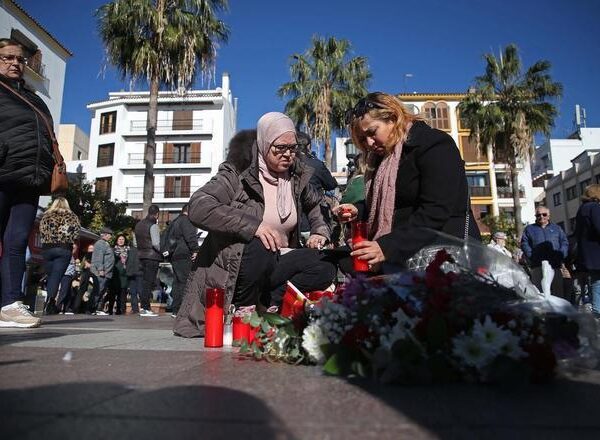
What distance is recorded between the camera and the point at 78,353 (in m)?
2.12

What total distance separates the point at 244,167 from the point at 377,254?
1.40 m

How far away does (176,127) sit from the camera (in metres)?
43.2

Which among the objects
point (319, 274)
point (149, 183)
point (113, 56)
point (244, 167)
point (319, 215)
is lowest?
point (319, 274)

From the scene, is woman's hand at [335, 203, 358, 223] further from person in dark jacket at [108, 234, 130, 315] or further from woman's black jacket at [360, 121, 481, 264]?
person in dark jacket at [108, 234, 130, 315]

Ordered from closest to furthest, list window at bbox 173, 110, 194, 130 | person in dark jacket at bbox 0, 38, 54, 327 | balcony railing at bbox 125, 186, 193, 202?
person in dark jacket at bbox 0, 38, 54, 327, balcony railing at bbox 125, 186, 193, 202, window at bbox 173, 110, 194, 130

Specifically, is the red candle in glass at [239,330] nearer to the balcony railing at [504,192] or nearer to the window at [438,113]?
the balcony railing at [504,192]

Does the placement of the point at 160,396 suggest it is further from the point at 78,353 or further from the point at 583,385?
the point at 583,385

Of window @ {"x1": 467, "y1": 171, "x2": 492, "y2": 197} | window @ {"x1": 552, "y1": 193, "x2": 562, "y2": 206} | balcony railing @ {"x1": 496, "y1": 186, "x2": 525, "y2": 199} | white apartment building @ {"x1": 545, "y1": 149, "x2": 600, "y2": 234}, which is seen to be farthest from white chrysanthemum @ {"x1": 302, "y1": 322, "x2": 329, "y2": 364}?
balcony railing @ {"x1": 496, "y1": 186, "x2": 525, "y2": 199}

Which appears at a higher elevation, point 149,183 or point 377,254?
point 149,183

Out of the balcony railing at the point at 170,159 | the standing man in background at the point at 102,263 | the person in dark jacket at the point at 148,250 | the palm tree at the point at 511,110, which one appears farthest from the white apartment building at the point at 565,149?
the standing man in background at the point at 102,263

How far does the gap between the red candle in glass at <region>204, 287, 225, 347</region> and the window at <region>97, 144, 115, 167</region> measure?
43398mm

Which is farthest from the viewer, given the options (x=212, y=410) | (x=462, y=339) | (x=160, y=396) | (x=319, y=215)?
(x=319, y=215)

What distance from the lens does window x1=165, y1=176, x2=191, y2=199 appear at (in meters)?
42.1

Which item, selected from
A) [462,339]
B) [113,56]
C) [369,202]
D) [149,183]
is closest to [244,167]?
[369,202]
